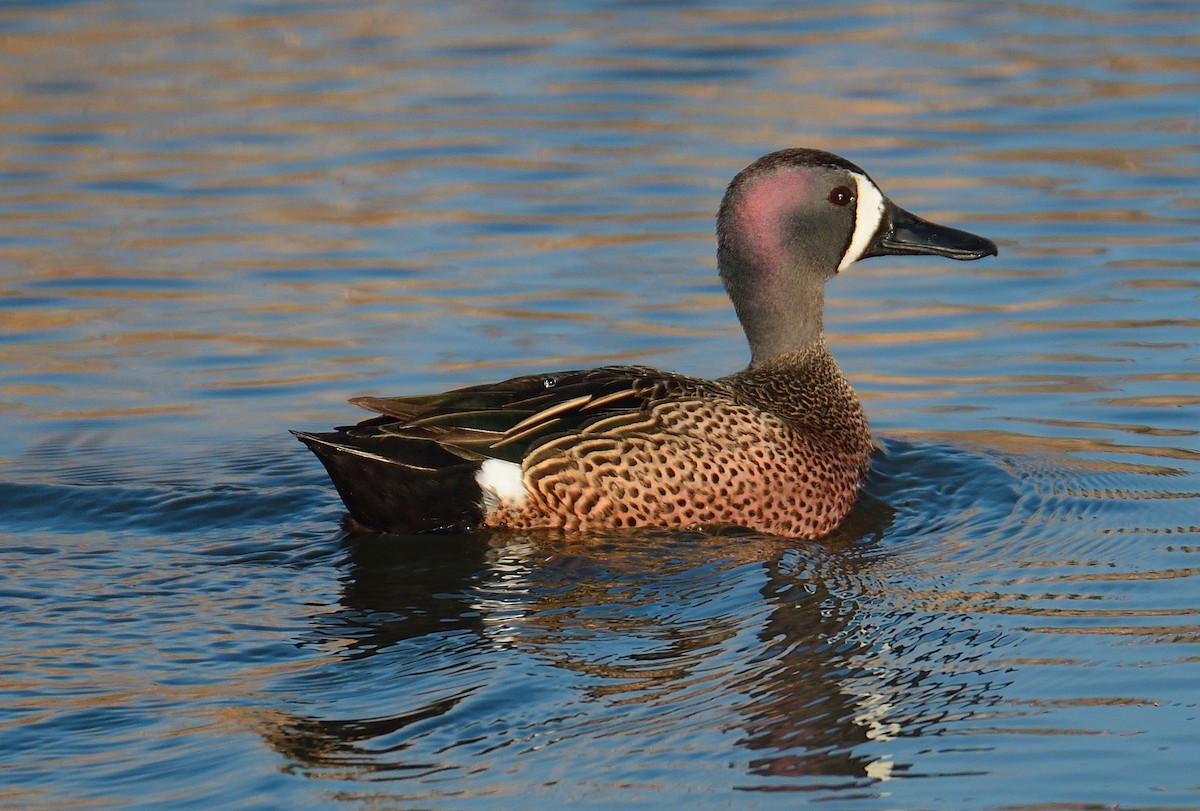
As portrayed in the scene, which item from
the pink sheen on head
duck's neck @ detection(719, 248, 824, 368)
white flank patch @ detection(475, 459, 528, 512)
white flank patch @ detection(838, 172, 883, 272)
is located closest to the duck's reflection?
white flank patch @ detection(475, 459, 528, 512)

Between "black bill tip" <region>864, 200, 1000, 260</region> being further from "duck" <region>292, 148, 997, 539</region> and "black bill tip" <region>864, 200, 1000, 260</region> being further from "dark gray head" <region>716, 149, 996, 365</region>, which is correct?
"duck" <region>292, 148, 997, 539</region>

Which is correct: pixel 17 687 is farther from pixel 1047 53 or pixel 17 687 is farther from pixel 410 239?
pixel 1047 53

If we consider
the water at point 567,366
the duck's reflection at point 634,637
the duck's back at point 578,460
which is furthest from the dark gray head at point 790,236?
the duck's reflection at point 634,637

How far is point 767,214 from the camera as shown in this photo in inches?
295

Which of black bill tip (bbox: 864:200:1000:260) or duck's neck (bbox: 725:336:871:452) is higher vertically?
black bill tip (bbox: 864:200:1000:260)

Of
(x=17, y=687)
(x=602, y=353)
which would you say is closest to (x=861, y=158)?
(x=602, y=353)

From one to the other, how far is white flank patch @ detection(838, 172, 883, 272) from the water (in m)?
0.74

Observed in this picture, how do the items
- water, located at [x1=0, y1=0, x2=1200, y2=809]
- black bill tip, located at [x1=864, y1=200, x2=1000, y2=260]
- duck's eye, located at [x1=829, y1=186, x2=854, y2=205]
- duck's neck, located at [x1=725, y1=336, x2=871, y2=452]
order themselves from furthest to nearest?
1. black bill tip, located at [x1=864, y1=200, x2=1000, y2=260]
2. duck's eye, located at [x1=829, y1=186, x2=854, y2=205]
3. duck's neck, located at [x1=725, y1=336, x2=871, y2=452]
4. water, located at [x1=0, y1=0, x2=1200, y2=809]

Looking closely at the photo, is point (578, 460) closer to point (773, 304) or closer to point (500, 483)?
point (500, 483)

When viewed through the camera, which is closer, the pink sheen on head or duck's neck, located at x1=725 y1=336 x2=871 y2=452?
duck's neck, located at x1=725 y1=336 x2=871 y2=452

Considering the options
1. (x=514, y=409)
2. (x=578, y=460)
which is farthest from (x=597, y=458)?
(x=514, y=409)

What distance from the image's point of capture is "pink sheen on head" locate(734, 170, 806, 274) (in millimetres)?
7469

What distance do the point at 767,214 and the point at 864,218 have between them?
0.47 metres

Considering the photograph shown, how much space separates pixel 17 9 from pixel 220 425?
7.78 metres
